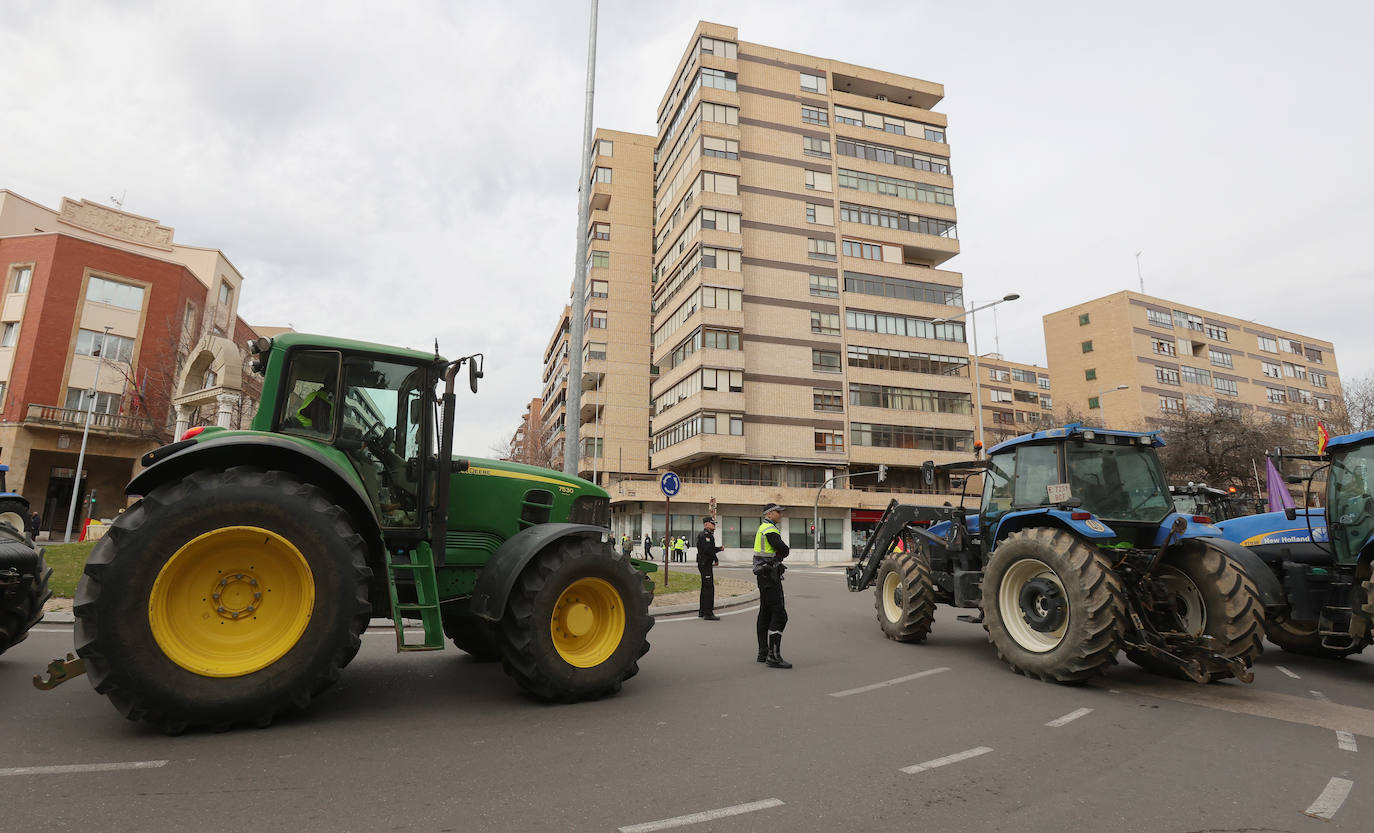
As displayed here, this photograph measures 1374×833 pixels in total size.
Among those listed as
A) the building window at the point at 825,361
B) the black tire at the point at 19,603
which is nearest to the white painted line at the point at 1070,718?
the black tire at the point at 19,603

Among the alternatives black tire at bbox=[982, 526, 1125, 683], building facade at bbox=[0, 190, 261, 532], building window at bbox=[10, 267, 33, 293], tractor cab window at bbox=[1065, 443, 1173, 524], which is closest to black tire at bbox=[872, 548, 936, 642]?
black tire at bbox=[982, 526, 1125, 683]

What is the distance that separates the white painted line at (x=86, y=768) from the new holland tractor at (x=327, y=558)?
37cm

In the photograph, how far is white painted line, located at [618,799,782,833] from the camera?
3053 mm

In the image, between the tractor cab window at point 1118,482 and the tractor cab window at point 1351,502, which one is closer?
the tractor cab window at point 1351,502

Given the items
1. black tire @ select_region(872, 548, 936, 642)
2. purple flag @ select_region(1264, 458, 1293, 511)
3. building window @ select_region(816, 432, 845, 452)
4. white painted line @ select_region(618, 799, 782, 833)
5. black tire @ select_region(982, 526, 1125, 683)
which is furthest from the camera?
building window @ select_region(816, 432, 845, 452)

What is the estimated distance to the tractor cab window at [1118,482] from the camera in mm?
7422

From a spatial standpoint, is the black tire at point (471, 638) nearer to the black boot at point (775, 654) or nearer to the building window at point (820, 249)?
the black boot at point (775, 654)

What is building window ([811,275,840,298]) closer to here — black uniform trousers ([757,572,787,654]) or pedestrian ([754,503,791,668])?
pedestrian ([754,503,791,668])

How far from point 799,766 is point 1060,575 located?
3.97m

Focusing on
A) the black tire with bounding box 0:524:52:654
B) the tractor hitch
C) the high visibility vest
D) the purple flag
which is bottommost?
the tractor hitch

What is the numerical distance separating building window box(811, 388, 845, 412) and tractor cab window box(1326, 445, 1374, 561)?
133 ft

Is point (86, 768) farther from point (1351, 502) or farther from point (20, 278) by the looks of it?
point (20, 278)

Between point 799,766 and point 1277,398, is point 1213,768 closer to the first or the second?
point 799,766

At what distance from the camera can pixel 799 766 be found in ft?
13.2
